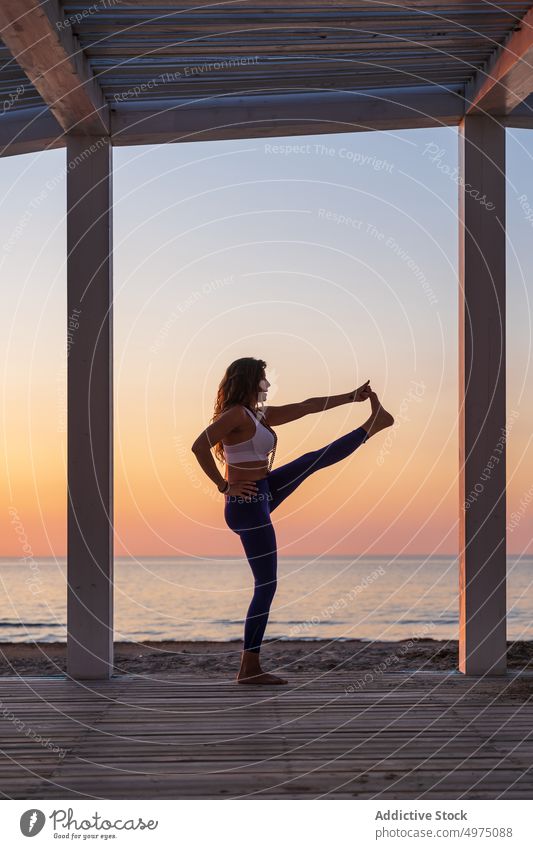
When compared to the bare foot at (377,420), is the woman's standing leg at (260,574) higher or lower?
lower

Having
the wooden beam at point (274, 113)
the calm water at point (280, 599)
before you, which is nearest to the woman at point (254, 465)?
the wooden beam at point (274, 113)

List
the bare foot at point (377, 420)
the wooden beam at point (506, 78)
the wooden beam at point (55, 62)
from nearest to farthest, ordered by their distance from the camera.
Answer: the wooden beam at point (55, 62)
the wooden beam at point (506, 78)
the bare foot at point (377, 420)

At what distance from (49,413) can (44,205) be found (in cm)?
663

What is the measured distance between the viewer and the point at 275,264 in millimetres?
12148

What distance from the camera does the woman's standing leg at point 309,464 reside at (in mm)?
5582

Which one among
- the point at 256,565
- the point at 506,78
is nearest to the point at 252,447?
the point at 256,565

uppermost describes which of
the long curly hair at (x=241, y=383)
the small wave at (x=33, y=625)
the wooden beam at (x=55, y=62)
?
the small wave at (x=33, y=625)

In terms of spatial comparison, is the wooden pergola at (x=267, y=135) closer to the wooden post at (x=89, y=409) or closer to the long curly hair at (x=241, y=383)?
the wooden post at (x=89, y=409)

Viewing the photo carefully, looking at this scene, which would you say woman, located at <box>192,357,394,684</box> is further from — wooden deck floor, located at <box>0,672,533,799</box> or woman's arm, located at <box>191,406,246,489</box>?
wooden deck floor, located at <box>0,672,533,799</box>

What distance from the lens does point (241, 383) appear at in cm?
561

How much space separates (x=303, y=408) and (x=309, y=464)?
1.29 feet

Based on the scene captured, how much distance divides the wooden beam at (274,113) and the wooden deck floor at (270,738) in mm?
3066

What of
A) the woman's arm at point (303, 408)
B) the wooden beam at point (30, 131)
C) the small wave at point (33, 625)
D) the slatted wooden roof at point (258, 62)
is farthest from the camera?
the small wave at point (33, 625)
